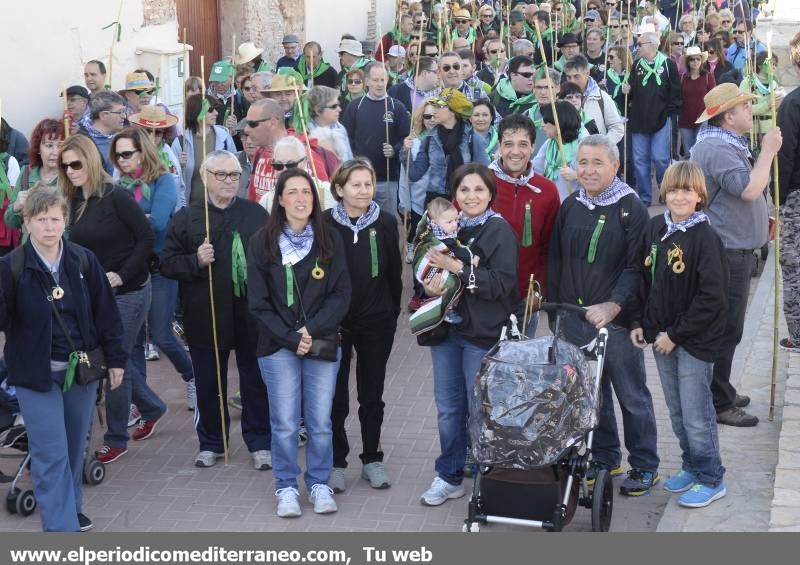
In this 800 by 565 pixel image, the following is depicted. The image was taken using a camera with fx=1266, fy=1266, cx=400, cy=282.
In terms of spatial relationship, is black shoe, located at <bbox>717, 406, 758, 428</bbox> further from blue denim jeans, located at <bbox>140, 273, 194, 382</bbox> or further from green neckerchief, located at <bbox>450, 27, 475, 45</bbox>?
green neckerchief, located at <bbox>450, 27, 475, 45</bbox>

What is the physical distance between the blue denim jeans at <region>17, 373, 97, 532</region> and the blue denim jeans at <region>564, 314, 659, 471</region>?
2.57 metres

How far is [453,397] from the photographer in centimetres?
670

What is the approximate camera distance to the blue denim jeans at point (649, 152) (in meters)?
14.6

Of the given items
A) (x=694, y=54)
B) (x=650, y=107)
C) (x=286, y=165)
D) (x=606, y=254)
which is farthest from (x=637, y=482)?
(x=694, y=54)

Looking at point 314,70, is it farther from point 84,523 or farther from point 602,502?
point 602,502

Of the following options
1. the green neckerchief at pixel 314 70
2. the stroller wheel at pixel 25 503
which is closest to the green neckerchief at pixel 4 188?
the stroller wheel at pixel 25 503

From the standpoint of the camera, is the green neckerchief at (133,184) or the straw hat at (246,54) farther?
the straw hat at (246,54)

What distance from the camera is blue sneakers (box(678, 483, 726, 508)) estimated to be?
6.41 m

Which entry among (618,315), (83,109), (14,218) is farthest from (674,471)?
(83,109)

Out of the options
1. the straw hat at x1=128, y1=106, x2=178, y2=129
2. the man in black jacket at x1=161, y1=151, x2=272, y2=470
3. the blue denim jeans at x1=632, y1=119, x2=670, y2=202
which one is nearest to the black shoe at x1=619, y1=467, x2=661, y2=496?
the man in black jacket at x1=161, y1=151, x2=272, y2=470

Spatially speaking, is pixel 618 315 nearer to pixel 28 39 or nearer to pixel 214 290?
pixel 214 290

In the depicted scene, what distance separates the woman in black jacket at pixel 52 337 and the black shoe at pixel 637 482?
2710 millimetres

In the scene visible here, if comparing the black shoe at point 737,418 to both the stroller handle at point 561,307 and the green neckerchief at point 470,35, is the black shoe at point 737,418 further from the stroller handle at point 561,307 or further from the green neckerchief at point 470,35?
the green neckerchief at point 470,35

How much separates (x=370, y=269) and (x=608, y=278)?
126cm
